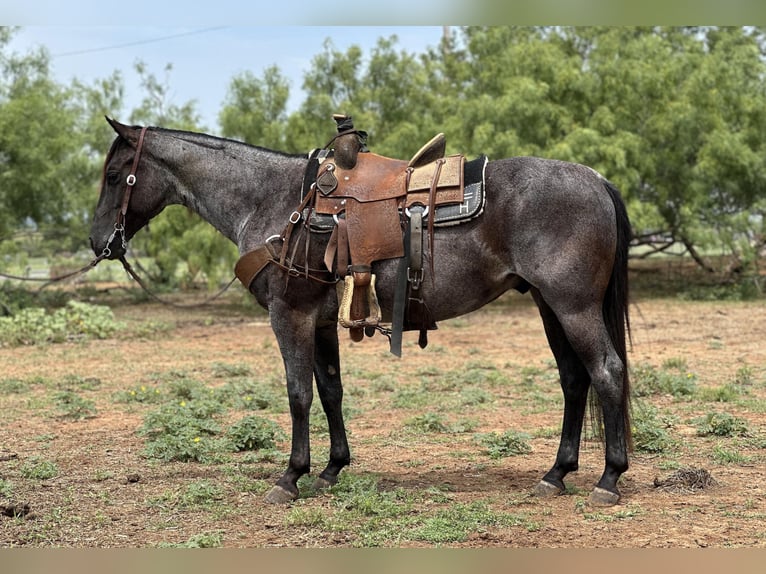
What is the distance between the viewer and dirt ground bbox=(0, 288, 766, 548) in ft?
14.3

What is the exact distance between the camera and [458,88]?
773 inches

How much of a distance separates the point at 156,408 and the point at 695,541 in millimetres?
5384

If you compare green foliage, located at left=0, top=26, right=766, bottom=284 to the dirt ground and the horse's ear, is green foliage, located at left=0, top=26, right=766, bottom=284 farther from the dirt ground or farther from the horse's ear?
the horse's ear

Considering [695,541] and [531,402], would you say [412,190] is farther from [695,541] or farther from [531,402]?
[531,402]

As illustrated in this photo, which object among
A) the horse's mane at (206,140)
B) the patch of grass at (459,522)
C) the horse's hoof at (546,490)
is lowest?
the horse's hoof at (546,490)

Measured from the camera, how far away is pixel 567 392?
5.21 metres

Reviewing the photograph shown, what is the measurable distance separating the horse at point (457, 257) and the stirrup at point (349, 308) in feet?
0.26

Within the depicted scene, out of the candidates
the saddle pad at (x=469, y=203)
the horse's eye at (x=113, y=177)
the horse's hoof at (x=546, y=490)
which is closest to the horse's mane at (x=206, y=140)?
the horse's eye at (x=113, y=177)

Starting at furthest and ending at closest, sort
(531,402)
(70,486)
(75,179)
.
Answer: (75,179) < (531,402) < (70,486)

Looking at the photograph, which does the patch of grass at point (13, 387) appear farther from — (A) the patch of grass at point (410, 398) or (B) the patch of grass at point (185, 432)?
(A) the patch of grass at point (410, 398)

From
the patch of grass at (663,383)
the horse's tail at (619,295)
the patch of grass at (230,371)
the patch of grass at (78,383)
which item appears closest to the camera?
the horse's tail at (619,295)

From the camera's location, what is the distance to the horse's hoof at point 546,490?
5.01 meters

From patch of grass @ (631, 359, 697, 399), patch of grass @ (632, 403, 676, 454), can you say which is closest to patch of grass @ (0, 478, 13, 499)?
patch of grass @ (632, 403, 676, 454)

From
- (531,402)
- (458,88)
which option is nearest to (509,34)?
(458,88)
